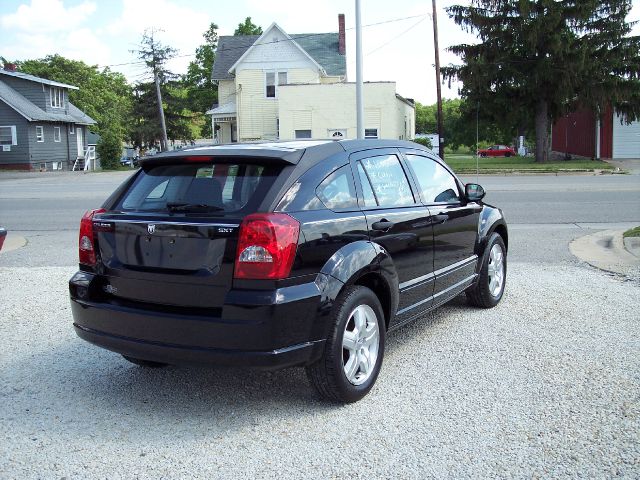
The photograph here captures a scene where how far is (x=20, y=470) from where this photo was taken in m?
3.48

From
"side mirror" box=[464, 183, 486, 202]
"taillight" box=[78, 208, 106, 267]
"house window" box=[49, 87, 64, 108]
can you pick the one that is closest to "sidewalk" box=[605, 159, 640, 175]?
"side mirror" box=[464, 183, 486, 202]

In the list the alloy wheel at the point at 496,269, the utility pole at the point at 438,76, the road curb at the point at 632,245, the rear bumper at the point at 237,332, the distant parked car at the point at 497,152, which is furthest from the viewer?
the distant parked car at the point at 497,152

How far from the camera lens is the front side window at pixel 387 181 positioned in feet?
15.7

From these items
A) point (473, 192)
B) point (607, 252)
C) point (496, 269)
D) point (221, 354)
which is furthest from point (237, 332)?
point (607, 252)

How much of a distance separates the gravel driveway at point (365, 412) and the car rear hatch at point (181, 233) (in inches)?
30.2

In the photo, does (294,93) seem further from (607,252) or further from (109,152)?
(607,252)

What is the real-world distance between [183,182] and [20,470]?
6.22 ft

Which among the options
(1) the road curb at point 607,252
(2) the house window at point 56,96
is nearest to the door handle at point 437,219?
(1) the road curb at point 607,252

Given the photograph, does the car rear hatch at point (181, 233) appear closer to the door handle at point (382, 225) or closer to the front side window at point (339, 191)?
the front side window at point (339, 191)

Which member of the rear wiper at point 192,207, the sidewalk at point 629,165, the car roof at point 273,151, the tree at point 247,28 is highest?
the tree at point 247,28

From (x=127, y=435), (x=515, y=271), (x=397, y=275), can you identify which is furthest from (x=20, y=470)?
(x=515, y=271)

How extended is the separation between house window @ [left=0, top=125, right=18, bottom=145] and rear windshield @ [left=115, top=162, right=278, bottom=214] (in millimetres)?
44701

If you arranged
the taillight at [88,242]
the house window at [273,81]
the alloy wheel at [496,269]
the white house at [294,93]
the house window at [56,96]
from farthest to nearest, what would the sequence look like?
1. the house window at [56,96]
2. the house window at [273,81]
3. the white house at [294,93]
4. the alloy wheel at [496,269]
5. the taillight at [88,242]

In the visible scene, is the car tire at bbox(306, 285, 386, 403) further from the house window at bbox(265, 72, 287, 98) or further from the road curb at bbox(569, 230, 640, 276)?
the house window at bbox(265, 72, 287, 98)
